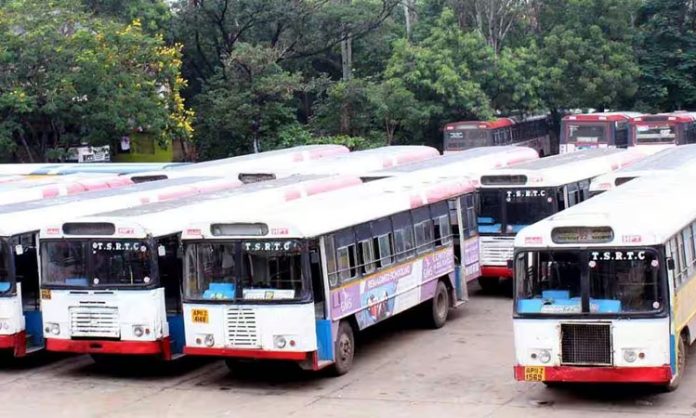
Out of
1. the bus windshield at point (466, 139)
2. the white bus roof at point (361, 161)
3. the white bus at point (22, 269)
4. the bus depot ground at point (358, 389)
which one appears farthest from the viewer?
the bus windshield at point (466, 139)

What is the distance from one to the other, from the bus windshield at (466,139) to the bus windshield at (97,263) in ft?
77.9

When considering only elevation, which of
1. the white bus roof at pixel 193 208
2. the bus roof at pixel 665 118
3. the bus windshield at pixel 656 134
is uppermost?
the bus roof at pixel 665 118

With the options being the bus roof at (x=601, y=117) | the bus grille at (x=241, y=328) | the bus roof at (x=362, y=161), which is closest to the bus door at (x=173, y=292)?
the bus grille at (x=241, y=328)

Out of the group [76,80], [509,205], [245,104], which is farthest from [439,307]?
[245,104]

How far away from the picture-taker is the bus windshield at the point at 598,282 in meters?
12.0

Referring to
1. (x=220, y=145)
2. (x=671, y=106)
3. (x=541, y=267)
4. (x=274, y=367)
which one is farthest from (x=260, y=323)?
(x=671, y=106)

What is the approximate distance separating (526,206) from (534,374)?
7.35 metres

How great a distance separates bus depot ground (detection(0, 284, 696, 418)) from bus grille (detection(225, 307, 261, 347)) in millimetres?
664

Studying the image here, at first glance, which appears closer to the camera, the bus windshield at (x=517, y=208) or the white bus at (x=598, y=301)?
the white bus at (x=598, y=301)

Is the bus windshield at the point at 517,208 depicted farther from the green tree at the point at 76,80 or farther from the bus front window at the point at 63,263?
the green tree at the point at 76,80

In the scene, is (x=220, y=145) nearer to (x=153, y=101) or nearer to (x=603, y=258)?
(x=153, y=101)

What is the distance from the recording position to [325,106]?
40.2 m

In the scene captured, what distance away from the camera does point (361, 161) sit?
24.5 meters

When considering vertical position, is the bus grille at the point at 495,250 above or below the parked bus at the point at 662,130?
below
